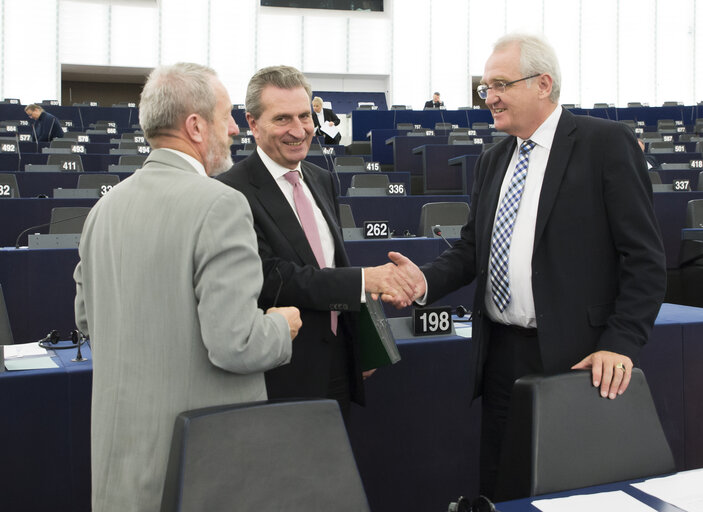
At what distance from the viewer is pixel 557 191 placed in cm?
163

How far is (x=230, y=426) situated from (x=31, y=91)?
19.3m

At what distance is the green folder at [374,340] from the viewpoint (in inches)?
68.1

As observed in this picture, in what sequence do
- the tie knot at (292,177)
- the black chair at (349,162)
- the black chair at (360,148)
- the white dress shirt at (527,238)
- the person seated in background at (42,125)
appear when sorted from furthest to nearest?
the black chair at (360,148) → the person seated in background at (42,125) → the black chair at (349,162) → the tie knot at (292,177) → the white dress shirt at (527,238)

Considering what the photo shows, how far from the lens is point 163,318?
1.18 metres

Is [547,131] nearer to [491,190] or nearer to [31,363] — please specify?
[491,190]

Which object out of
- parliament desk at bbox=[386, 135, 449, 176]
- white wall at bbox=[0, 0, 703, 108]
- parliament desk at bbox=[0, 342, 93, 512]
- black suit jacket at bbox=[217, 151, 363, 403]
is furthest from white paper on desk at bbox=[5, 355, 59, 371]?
white wall at bbox=[0, 0, 703, 108]

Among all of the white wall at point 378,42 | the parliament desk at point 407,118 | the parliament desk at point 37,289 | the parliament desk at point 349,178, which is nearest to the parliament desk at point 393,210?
the parliament desk at point 349,178

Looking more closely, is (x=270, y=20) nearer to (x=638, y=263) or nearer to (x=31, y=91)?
(x=31, y=91)

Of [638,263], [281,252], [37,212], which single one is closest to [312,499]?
[281,252]

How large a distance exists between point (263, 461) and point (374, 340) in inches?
26.5

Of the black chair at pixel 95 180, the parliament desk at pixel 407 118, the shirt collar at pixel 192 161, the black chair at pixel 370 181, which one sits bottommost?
the shirt collar at pixel 192 161

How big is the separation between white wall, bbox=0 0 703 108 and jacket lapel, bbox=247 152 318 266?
18183 millimetres

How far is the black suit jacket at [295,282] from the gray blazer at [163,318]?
365 mm

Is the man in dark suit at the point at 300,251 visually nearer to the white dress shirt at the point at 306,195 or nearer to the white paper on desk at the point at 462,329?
the white dress shirt at the point at 306,195
